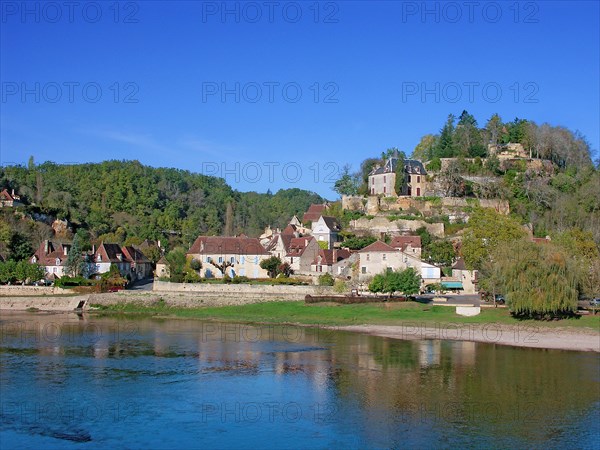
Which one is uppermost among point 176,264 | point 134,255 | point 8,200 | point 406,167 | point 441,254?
point 406,167

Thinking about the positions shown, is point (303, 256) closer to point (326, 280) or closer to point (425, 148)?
point (326, 280)

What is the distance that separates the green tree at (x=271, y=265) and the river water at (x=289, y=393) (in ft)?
65.6

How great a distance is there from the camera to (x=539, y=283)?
4044cm

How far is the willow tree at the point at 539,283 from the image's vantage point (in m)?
40.1

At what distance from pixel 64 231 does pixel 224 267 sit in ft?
97.1

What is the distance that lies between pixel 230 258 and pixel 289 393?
1432 inches

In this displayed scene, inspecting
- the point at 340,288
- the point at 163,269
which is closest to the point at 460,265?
the point at 340,288

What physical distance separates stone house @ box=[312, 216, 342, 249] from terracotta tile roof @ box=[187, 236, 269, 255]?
6.50m

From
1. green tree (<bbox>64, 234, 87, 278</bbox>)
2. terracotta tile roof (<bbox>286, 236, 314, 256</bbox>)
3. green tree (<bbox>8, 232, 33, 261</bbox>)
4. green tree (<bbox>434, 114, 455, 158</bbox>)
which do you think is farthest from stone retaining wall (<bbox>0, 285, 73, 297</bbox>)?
green tree (<bbox>434, 114, 455, 158</bbox>)

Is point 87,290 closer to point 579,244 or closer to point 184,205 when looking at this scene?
point 579,244

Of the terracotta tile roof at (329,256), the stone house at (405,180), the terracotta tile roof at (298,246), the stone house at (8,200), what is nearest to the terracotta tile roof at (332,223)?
the terracotta tile roof at (298,246)

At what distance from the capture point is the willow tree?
4009 centimetres

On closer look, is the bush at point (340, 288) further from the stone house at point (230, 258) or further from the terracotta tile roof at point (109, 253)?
the terracotta tile roof at point (109, 253)

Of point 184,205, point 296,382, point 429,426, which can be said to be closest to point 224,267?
point 296,382
